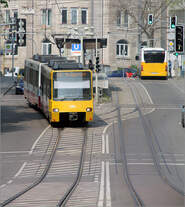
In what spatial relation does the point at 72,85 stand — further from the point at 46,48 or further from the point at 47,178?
the point at 46,48

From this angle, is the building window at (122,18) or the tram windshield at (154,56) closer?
the tram windshield at (154,56)

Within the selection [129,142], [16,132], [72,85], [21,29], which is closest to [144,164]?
[129,142]

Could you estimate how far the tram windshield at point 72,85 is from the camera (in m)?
30.7

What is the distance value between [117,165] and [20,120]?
554 inches

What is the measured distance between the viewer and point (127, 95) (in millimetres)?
45875

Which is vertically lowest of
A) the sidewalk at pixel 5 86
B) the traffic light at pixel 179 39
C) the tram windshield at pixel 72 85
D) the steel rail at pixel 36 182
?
the steel rail at pixel 36 182

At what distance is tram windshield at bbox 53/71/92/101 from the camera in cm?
3067

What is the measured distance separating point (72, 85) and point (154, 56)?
88.4ft

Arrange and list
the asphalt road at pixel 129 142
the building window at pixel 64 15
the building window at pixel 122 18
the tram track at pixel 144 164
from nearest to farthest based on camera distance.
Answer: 1. the tram track at pixel 144 164
2. the asphalt road at pixel 129 142
3. the building window at pixel 64 15
4. the building window at pixel 122 18

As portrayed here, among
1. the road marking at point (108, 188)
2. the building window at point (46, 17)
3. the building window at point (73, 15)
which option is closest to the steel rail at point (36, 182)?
the road marking at point (108, 188)

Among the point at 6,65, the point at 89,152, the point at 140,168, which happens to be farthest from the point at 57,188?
the point at 6,65

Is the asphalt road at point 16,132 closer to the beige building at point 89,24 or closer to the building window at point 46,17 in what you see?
the beige building at point 89,24

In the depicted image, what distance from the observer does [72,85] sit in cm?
3072

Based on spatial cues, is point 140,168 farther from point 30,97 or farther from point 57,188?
point 30,97
